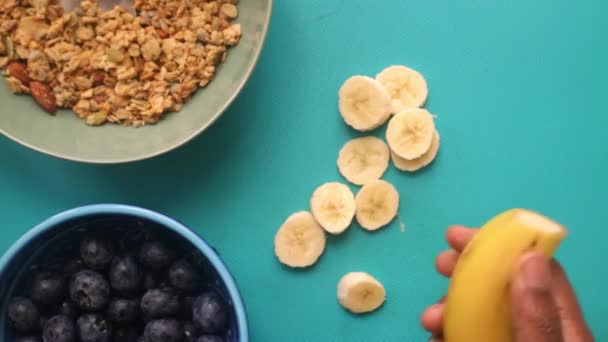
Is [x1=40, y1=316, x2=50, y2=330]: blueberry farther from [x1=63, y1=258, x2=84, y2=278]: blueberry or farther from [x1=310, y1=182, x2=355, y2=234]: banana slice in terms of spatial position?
[x1=310, y1=182, x2=355, y2=234]: banana slice

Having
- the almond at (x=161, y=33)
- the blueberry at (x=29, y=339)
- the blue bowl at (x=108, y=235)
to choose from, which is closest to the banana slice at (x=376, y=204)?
the blue bowl at (x=108, y=235)

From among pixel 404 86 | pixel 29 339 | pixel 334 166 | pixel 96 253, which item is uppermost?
pixel 404 86

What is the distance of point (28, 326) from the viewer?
87cm

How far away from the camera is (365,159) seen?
0.96 m

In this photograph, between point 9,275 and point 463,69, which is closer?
point 9,275

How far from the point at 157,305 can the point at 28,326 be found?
0.15 m

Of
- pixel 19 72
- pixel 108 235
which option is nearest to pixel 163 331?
pixel 108 235

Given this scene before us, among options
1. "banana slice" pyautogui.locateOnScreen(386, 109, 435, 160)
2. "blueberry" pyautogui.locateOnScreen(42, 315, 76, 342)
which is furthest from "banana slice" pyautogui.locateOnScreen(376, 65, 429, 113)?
"blueberry" pyautogui.locateOnScreen(42, 315, 76, 342)

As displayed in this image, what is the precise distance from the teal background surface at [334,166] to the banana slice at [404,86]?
17 mm

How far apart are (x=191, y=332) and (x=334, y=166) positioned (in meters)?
0.27

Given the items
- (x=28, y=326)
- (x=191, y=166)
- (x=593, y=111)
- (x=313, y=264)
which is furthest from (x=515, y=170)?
(x=28, y=326)

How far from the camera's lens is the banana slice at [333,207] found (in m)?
0.95

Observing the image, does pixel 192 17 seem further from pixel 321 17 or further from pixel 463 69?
pixel 463 69

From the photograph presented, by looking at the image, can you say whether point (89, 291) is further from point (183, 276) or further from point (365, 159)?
point (365, 159)
